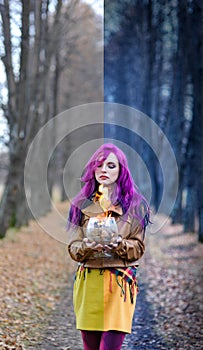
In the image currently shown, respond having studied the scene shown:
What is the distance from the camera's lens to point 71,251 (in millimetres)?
4512

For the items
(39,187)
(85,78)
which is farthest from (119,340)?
(85,78)

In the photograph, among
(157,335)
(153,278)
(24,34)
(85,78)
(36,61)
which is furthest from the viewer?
(85,78)

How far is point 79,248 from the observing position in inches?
174

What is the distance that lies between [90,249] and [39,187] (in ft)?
68.0

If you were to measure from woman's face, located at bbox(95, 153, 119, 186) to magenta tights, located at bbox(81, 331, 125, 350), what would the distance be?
43.0 inches

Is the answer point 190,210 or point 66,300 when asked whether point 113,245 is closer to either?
point 66,300

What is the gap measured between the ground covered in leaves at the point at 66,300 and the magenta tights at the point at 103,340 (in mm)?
2277

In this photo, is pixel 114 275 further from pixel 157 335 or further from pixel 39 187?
pixel 39 187

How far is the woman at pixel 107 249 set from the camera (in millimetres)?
4375

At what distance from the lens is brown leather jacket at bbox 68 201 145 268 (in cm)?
439

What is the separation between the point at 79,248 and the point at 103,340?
0.67 metres

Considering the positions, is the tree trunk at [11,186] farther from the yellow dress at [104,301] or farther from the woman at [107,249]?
the yellow dress at [104,301]

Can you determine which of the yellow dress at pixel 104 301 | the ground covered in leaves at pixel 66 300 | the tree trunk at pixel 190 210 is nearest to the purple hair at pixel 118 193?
the yellow dress at pixel 104 301

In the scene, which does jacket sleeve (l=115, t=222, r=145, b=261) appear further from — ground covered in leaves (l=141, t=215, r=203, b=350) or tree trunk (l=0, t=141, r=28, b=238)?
tree trunk (l=0, t=141, r=28, b=238)
